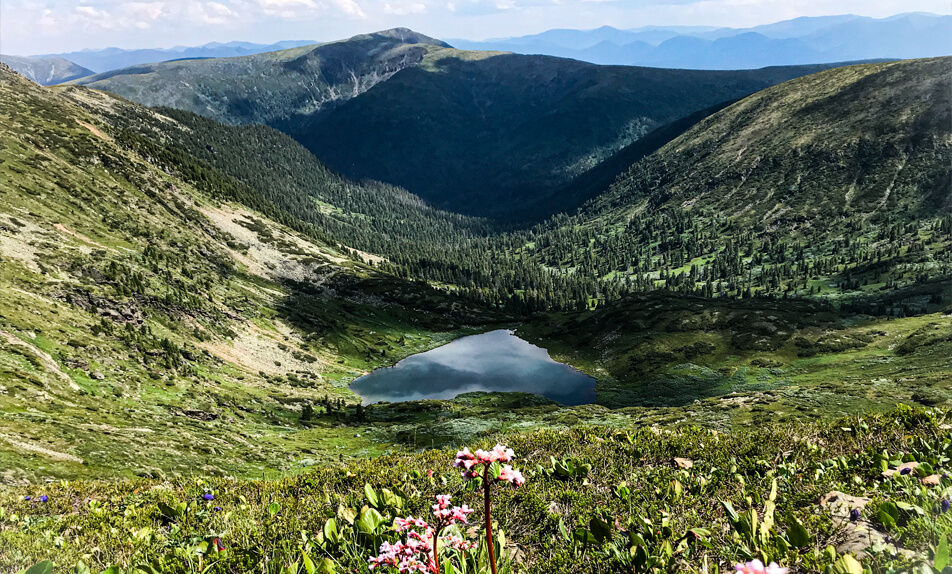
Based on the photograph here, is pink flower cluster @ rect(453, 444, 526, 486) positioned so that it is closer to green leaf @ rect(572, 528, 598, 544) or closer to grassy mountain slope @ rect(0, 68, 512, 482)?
green leaf @ rect(572, 528, 598, 544)

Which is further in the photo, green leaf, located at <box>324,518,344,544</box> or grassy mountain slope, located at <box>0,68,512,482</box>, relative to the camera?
grassy mountain slope, located at <box>0,68,512,482</box>

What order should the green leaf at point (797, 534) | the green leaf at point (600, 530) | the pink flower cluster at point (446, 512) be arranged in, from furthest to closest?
1. the green leaf at point (600, 530)
2. the green leaf at point (797, 534)
3. the pink flower cluster at point (446, 512)

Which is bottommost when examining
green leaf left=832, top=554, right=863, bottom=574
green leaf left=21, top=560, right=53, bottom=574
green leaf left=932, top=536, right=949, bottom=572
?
green leaf left=21, top=560, right=53, bottom=574

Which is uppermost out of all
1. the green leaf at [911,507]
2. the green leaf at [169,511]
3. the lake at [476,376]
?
the green leaf at [911,507]

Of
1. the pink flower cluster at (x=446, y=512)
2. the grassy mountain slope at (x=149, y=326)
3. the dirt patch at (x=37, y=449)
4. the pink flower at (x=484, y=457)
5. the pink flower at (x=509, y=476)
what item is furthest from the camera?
the grassy mountain slope at (x=149, y=326)

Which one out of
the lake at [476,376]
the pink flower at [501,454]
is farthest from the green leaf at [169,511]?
the lake at [476,376]

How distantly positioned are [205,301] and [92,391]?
6531cm

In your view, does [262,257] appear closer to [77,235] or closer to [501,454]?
[77,235]

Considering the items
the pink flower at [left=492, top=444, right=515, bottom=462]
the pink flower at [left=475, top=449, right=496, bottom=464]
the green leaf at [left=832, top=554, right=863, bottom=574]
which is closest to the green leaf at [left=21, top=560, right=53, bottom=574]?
the pink flower at [left=475, top=449, right=496, bottom=464]

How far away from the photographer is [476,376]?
147 m

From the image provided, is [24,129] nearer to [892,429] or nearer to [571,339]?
[571,339]

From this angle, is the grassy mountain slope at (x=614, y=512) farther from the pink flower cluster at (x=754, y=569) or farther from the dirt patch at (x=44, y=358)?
the dirt patch at (x=44, y=358)

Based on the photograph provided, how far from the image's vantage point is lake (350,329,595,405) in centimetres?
12962

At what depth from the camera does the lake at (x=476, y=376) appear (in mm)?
129625
